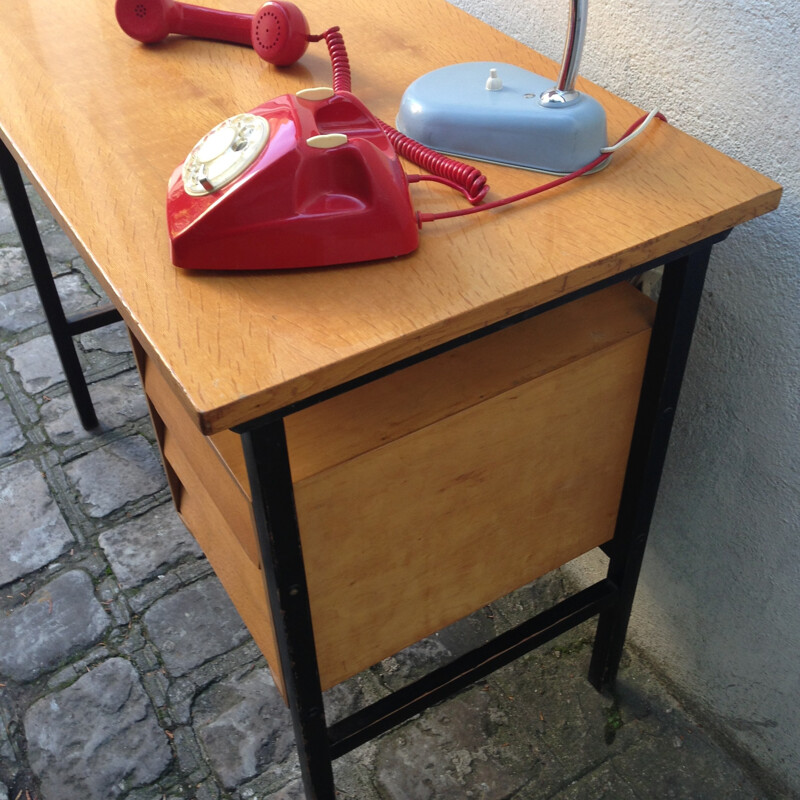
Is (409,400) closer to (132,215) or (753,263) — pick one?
(132,215)

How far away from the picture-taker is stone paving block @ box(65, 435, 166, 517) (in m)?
2.01

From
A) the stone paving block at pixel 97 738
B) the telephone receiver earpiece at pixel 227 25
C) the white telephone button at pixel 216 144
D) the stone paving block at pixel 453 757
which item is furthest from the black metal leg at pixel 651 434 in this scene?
the stone paving block at pixel 97 738

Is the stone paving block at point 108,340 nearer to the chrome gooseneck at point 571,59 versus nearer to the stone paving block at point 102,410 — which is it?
the stone paving block at point 102,410

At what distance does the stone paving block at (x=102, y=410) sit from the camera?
2.17 m

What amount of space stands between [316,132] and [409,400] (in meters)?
0.31

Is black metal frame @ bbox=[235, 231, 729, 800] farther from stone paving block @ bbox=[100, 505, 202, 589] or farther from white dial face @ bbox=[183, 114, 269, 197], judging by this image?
stone paving block @ bbox=[100, 505, 202, 589]

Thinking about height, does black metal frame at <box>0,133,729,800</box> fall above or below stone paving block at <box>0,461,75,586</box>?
above

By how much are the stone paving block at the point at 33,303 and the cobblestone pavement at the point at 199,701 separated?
60cm

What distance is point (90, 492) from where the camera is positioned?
2027 millimetres

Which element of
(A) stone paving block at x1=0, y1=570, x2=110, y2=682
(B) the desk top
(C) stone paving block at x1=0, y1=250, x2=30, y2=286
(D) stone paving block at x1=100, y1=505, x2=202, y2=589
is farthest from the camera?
(C) stone paving block at x1=0, y1=250, x2=30, y2=286

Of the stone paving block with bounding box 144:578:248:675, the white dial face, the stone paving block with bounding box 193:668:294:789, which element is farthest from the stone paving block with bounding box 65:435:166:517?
the white dial face

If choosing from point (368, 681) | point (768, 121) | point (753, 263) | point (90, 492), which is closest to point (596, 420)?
point (753, 263)

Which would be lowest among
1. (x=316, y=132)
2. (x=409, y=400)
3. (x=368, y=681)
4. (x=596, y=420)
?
(x=368, y=681)

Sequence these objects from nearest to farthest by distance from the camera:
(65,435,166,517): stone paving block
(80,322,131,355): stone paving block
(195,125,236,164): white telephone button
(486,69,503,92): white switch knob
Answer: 1. (195,125,236,164): white telephone button
2. (486,69,503,92): white switch knob
3. (65,435,166,517): stone paving block
4. (80,322,131,355): stone paving block
